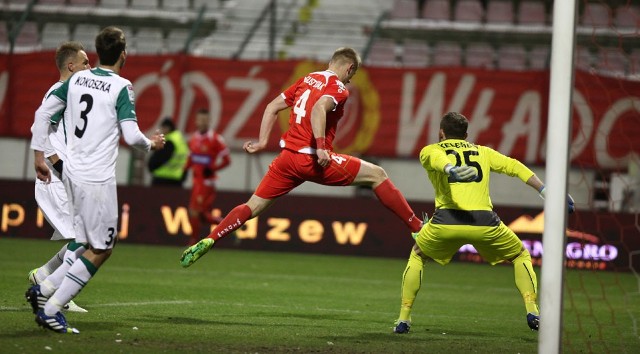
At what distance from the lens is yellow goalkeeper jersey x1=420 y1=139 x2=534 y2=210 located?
8328 mm

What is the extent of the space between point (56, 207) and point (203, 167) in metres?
8.68

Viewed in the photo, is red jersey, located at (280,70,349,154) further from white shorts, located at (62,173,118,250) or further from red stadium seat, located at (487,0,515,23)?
red stadium seat, located at (487,0,515,23)

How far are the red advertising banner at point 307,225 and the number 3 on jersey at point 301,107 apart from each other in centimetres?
845

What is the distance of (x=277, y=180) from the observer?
9.37m

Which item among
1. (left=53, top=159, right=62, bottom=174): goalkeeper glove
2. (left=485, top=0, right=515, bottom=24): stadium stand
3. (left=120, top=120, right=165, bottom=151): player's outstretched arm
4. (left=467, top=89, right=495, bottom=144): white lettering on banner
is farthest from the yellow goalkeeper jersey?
(left=485, top=0, right=515, bottom=24): stadium stand

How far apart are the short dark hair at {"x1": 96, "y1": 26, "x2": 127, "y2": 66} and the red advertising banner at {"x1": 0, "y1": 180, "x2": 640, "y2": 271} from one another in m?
10.7

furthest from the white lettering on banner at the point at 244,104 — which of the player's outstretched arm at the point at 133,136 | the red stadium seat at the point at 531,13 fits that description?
the player's outstretched arm at the point at 133,136

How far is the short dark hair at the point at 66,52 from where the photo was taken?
8.36 meters

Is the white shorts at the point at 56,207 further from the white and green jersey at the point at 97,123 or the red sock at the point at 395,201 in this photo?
the red sock at the point at 395,201

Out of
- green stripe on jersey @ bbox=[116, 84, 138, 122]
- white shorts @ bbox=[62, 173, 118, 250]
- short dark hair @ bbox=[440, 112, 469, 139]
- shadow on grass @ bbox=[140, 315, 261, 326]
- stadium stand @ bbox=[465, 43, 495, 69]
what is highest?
stadium stand @ bbox=[465, 43, 495, 69]

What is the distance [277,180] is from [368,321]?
145cm

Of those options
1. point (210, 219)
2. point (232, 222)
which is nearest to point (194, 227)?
point (210, 219)

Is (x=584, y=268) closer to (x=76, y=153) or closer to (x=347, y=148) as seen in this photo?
(x=347, y=148)

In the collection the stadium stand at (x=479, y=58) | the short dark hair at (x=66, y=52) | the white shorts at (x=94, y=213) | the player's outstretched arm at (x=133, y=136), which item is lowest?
the white shorts at (x=94, y=213)
